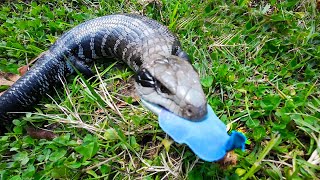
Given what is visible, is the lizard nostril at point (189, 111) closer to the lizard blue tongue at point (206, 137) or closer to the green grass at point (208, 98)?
the lizard blue tongue at point (206, 137)

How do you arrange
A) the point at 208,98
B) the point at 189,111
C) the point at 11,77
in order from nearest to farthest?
the point at 189,111
the point at 208,98
the point at 11,77

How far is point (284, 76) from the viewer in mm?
2723

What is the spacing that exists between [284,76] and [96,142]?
1466 mm

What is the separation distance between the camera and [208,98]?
2609 mm

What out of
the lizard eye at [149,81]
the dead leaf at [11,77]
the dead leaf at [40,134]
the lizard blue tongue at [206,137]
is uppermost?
the lizard eye at [149,81]

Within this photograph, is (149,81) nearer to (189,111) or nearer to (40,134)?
(189,111)

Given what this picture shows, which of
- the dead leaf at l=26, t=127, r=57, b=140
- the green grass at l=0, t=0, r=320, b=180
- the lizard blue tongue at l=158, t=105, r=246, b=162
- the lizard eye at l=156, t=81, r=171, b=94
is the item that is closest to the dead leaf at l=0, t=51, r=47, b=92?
the green grass at l=0, t=0, r=320, b=180

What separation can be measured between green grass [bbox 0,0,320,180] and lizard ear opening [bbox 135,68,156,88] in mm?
256

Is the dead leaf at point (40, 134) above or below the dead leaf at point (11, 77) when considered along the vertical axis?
below

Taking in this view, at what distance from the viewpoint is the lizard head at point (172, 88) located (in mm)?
1930

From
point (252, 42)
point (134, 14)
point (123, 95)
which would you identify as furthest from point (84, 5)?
point (252, 42)

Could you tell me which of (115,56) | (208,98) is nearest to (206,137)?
(208,98)

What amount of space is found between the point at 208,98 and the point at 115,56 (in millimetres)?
1078

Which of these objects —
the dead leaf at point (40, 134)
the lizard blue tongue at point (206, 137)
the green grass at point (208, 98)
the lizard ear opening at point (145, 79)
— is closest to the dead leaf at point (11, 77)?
the green grass at point (208, 98)
